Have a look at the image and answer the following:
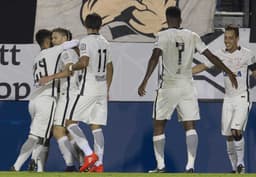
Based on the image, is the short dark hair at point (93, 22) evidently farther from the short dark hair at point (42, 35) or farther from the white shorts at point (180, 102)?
the white shorts at point (180, 102)

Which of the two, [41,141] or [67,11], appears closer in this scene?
[41,141]

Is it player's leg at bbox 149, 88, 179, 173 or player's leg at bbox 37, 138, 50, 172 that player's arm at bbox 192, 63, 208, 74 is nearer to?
player's leg at bbox 149, 88, 179, 173

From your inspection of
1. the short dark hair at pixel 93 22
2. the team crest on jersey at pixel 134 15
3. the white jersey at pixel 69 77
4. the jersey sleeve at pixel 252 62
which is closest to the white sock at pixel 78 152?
the white jersey at pixel 69 77

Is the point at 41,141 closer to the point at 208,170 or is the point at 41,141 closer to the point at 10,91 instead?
the point at 10,91

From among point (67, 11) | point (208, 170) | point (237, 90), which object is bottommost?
point (208, 170)

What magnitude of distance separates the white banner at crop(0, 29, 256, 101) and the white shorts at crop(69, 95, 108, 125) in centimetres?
183

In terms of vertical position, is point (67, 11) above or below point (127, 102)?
above

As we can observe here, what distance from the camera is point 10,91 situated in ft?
55.7

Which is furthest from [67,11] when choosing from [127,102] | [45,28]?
[127,102]

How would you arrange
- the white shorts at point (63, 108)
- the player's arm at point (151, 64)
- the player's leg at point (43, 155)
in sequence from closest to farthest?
the player's arm at point (151, 64), the white shorts at point (63, 108), the player's leg at point (43, 155)

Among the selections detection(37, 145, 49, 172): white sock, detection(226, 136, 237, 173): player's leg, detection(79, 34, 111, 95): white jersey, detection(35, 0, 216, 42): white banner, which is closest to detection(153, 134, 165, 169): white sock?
detection(79, 34, 111, 95): white jersey

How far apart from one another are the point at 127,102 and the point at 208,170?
1.49 metres

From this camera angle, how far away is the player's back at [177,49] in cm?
1505

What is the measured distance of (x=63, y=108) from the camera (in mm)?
15281
